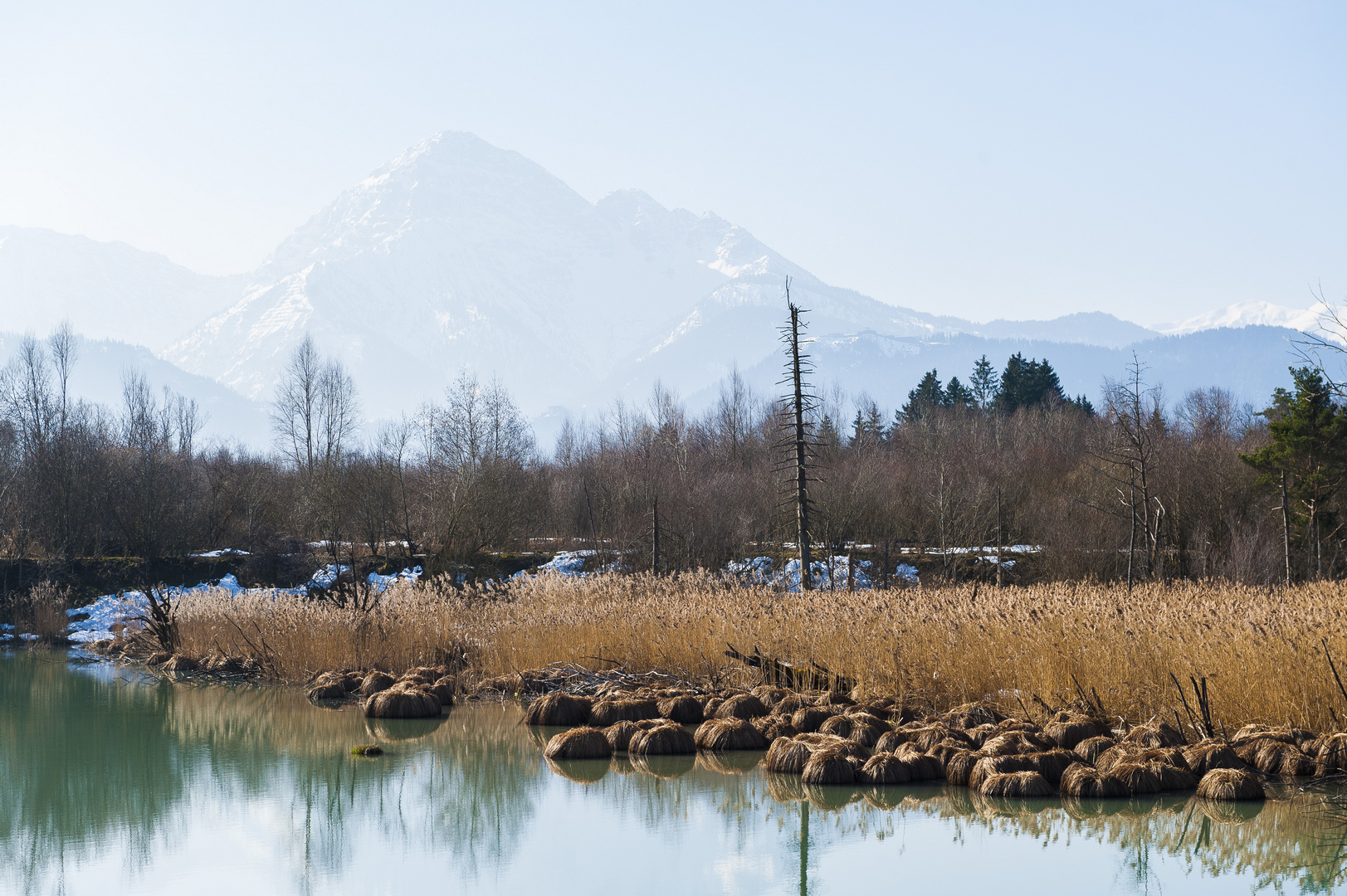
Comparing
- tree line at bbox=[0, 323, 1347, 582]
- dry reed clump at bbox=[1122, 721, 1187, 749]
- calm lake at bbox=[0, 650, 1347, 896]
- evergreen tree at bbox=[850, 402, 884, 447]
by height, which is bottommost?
calm lake at bbox=[0, 650, 1347, 896]

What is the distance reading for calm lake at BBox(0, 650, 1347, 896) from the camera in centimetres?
943

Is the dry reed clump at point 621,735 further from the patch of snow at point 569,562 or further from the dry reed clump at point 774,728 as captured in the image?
the patch of snow at point 569,562

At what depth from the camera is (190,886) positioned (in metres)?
9.84

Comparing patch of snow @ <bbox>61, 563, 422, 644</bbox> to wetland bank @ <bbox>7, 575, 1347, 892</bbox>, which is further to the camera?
patch of snow @ <bbox>61, 563, 422, 644</bbox>

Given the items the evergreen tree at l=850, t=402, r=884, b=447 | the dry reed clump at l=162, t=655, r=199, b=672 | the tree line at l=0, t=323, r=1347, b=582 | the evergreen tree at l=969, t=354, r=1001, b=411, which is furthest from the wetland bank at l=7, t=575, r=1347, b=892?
the evergreen tree at l=969, t=354, r=1001, b=411

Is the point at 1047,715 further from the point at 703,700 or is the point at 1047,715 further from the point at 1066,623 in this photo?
the point at 703,700

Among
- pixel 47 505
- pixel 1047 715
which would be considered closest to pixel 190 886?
pixel 1047 715

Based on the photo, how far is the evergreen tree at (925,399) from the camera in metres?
75.8

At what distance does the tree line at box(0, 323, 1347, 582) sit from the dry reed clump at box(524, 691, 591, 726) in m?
13.0

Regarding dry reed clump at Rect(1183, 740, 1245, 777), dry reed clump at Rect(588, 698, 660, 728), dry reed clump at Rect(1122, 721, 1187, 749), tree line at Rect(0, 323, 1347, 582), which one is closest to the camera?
dry reed clump at Rect(1183, 740, 1245, 777)

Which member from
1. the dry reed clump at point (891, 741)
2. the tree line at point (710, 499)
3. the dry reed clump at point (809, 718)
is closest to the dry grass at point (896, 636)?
the dry reed clump at point (809, 718)

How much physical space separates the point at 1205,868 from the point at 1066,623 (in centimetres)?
460

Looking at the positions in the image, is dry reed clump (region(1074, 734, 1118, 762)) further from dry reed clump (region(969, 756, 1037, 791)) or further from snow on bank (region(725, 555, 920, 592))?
snow on bank (region(725, 555, 920, 592))

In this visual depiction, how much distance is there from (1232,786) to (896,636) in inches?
204
